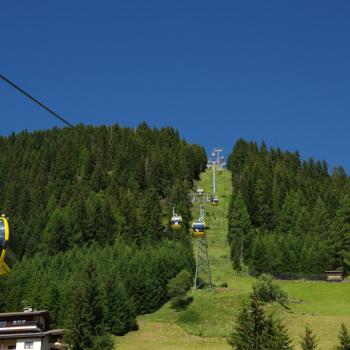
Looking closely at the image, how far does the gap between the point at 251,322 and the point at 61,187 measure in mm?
126778

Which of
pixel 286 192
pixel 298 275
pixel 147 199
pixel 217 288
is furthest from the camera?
pixel 286 192

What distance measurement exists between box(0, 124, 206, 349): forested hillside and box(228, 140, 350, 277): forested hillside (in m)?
12.8

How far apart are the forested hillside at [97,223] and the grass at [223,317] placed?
15.3ft

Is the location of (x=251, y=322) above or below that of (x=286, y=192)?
below

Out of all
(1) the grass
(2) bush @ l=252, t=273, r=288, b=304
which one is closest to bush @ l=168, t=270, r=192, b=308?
(1) the grass

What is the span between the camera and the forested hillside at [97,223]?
76562mm

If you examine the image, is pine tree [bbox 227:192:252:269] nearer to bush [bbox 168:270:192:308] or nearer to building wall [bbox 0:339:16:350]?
bush [bbox 168:270:192:308]

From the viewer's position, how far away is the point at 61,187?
161m

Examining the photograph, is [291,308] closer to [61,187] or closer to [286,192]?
[286,192]

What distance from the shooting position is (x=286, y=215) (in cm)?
13338

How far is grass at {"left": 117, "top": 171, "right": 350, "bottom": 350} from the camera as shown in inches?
2542

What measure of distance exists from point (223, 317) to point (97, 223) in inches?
2236

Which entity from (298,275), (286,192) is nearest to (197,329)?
(298,275)

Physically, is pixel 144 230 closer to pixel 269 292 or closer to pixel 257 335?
pixel 269 292
